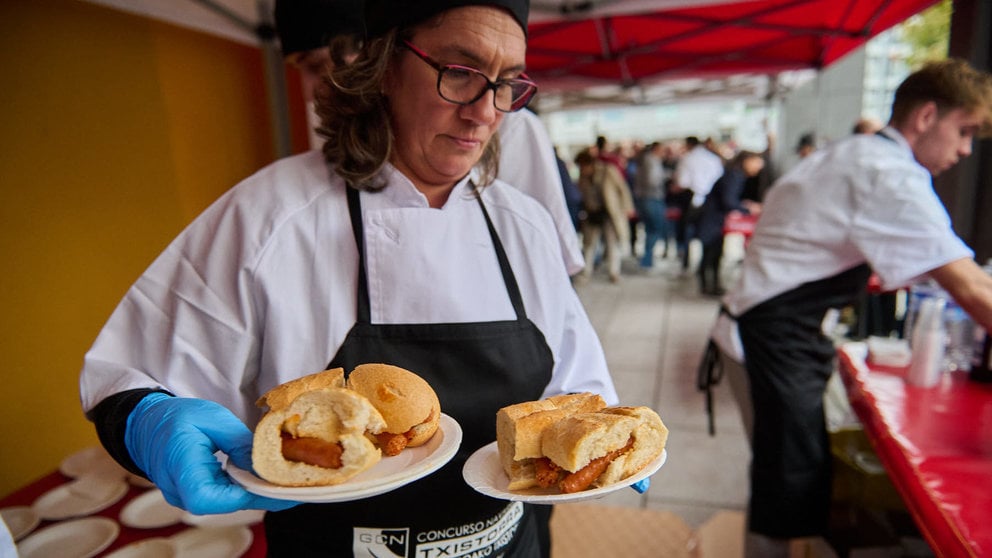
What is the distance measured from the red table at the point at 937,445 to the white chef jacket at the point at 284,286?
1.15 m

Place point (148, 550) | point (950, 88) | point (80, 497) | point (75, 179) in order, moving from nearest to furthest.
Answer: point (148, 550), point (80, 497), point (950, 88), point (75, 179)

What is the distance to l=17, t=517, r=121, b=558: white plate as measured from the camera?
1.77 meters

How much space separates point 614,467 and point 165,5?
112 inches

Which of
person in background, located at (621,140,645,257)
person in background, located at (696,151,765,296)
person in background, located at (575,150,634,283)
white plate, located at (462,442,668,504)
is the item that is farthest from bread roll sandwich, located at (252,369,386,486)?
person in background, located at (621,140,645,257)

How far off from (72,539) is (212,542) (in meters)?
0.45

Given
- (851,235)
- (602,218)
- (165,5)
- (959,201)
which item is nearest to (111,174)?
(165,5)

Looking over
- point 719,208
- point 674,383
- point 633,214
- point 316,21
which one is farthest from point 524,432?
point 633,214

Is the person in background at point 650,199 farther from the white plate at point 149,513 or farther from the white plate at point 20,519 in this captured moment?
the white plate at point 20,519

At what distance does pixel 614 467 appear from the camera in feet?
3.54

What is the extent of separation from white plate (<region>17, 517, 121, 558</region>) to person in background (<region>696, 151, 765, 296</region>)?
7.38m

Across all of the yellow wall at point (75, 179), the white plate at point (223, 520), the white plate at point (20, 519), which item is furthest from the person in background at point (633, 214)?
the white plate at point (20, 519)

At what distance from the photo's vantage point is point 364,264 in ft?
4.32

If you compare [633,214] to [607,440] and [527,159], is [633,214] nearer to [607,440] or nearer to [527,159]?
[527,159]

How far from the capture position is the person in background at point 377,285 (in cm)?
123
